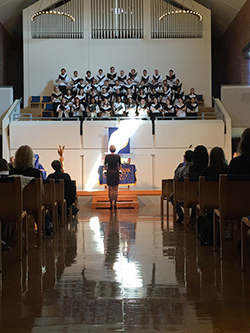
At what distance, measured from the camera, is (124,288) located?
3420 mm

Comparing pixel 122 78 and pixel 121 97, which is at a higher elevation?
pixel 122 78

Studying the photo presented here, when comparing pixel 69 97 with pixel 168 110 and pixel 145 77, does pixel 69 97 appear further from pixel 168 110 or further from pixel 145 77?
pixel 168 110

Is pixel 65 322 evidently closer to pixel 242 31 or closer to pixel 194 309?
pixel 194 309

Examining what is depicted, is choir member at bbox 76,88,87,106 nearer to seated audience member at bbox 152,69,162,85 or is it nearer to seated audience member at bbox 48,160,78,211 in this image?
seated audience member at bbox 152,69,162,85

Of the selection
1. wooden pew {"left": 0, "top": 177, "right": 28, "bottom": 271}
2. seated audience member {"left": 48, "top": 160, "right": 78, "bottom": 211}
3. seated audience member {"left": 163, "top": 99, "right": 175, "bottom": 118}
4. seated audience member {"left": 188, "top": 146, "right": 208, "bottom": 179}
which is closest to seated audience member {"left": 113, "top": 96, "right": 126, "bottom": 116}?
seated audience member {"left": 163, "top": 99, "right": 175, "bottom": 118}

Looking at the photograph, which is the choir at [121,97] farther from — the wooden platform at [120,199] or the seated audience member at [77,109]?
the wooden platform at [120,199]

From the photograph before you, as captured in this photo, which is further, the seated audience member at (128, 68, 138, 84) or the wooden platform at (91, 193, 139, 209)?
the seated audience member at (128, 68, 138, 84)

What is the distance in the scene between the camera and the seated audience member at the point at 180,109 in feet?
50.0

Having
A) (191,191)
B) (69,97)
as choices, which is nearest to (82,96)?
(69,97)

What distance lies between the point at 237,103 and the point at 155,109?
111 inches

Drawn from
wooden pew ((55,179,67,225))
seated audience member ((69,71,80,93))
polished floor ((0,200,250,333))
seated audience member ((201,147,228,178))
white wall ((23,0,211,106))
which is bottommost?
polished floor ((0,200,250,333))

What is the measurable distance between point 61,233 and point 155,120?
8.65 metres

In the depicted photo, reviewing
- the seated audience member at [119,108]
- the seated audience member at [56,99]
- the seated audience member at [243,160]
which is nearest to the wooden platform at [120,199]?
the seated audience member at [119,108]

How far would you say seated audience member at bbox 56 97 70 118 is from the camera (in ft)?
50.1
